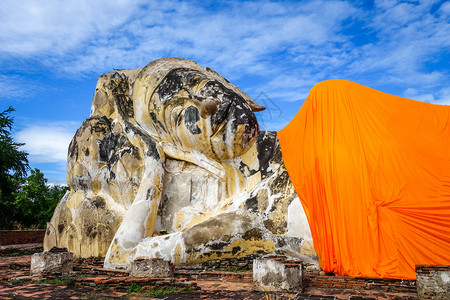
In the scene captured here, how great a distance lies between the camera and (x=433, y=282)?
390 centimetres

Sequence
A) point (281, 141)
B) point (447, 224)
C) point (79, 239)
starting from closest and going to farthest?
point (447, 224), point (281, 141), point (79, 239)

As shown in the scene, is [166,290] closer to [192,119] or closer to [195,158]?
[195,158]

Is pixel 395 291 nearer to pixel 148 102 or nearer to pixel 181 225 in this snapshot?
pixel 181 225

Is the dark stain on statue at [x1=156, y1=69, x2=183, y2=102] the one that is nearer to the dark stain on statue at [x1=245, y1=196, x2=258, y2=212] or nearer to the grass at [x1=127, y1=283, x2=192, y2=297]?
the dark stain on statue at [x1=245, y1=196, x2=258, y2=212]

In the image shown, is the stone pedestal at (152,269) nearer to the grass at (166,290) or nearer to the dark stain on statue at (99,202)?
the grass at (166,290)

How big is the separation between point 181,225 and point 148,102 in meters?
2.32

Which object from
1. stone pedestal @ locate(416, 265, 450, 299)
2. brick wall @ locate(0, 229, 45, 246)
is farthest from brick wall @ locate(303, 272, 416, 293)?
brick wall @ locate(0, 229, 45, 246)

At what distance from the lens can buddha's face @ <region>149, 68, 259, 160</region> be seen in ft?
22.3

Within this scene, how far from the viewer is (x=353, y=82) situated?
621 cm

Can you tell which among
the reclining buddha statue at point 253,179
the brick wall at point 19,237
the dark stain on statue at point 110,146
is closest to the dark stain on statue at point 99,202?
the reclining buddha statue at point 253,179

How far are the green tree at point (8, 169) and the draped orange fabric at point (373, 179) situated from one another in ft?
44.6

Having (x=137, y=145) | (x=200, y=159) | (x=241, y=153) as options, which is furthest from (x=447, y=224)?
(x=137, y=145)

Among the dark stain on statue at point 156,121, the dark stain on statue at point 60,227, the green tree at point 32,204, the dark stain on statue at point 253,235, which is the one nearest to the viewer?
the dark stain on statue at point 253,235

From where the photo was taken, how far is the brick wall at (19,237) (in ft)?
39.7
